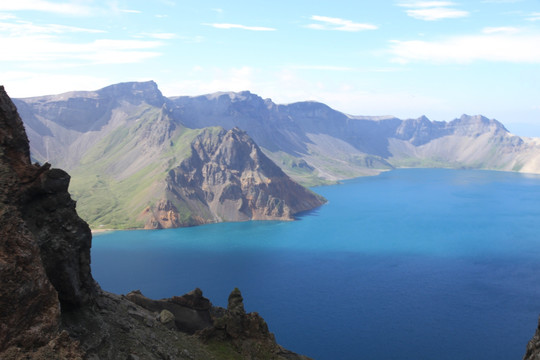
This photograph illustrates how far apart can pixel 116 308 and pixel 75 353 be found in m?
26.1

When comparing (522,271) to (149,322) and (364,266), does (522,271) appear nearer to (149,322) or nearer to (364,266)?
(364,266)

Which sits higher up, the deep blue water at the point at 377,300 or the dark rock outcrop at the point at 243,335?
the dark rock outcrop at the point at 243,335

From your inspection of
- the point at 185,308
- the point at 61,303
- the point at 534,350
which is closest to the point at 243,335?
the point at 185,308

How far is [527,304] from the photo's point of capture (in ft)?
486

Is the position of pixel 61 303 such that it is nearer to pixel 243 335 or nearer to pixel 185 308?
pixel 243 335

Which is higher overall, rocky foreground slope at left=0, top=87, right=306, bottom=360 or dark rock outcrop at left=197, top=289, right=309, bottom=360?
rocky foreground slope at left=0, top=87, right=306, bottom=360

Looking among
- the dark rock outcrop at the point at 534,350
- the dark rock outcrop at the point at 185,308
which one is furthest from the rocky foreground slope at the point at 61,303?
the dark rock outcrop at the point at 534,350

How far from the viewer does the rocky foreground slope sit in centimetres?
3516

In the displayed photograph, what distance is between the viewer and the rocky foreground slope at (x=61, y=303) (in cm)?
3516

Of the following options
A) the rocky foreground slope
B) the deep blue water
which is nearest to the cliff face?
the rocky foreground slope

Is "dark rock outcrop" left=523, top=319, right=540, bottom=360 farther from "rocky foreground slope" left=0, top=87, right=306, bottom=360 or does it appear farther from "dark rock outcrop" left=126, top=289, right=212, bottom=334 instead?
"dark rock outcrop" left=126, top=289, right=212, bottom=334

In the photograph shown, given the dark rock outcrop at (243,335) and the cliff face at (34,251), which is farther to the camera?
the dark rock outcrop at (243,335)

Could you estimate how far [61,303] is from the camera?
4862 cm

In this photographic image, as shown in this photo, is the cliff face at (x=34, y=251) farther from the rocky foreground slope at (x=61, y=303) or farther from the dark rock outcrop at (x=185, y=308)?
the dark rock outcrop at (x=185, y=308)
